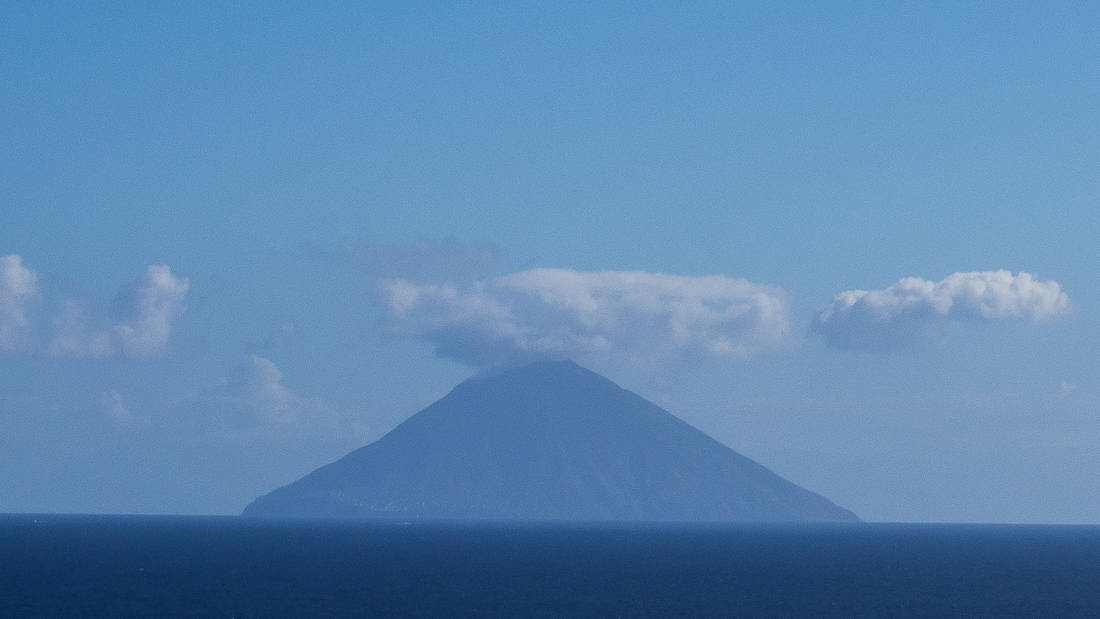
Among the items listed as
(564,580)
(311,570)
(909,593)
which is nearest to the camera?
(909,593)

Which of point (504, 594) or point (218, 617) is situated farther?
point (504, 594)

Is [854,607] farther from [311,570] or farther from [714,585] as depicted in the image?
[311,570]

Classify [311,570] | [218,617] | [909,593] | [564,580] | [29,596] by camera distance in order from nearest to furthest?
[218,617], [29,596], [909,593], [564,580], [311,570]

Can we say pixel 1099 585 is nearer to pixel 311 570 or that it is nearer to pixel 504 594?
pixel 504 594

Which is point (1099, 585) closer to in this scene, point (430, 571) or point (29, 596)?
point (430, 571)

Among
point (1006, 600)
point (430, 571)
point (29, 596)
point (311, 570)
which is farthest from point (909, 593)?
point (29, 596)

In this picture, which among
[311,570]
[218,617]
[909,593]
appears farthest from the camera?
[311,570]

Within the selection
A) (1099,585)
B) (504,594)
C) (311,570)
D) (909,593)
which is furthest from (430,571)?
(1099,585)

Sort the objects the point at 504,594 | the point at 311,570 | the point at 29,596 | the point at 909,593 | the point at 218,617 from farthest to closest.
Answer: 1. the point at 311,570
2. the point at 909,593
3. the point at 504,594
4. the point at 29,596
5. the point at 218,617

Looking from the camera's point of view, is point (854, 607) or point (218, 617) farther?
point (854, 607)
